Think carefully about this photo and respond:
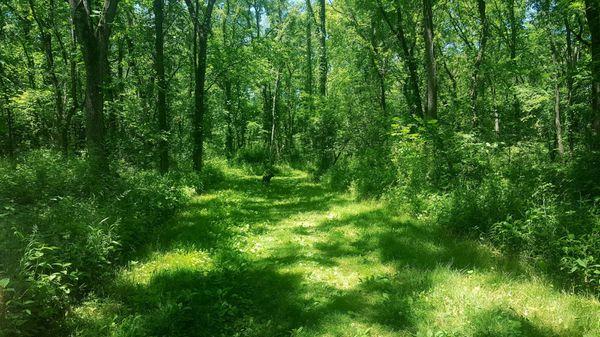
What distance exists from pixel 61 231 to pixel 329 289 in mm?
3927

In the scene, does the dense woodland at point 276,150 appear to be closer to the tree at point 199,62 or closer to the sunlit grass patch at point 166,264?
the tree at point 199,62

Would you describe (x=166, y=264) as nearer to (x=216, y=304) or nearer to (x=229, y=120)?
(x=216, y=304)

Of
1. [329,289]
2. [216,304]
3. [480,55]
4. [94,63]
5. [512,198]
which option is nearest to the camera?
[216,304]

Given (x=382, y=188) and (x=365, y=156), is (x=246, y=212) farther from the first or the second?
(x=365, y=156)

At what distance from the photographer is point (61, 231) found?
5359 millimetres

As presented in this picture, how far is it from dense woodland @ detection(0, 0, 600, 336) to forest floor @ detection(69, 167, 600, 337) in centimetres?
9

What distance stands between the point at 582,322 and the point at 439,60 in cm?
1646

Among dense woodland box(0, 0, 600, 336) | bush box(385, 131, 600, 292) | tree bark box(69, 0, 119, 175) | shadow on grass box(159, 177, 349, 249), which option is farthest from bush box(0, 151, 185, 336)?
bush box(385, 131, 600, 292)

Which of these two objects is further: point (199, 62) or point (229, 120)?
point (229, 120)

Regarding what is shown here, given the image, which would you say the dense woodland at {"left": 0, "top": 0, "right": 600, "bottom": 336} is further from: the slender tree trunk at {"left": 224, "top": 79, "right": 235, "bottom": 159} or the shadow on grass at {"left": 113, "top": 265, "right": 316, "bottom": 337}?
the slender tree trunk at {"left": 224, "top": 79, "right": 235, "bottom": 159}

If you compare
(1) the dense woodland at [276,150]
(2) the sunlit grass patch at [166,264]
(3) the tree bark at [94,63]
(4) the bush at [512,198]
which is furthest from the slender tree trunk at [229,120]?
(2) the sunlit grass patch at [166,264]

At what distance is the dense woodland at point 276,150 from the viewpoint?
4984 mm

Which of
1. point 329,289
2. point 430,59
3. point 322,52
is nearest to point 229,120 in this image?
point 322,52

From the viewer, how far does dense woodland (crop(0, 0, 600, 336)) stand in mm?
4984
